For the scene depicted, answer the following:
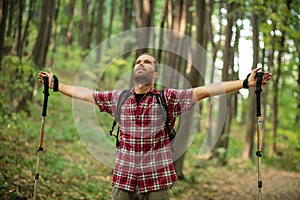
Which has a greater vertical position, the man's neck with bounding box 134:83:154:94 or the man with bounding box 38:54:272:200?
the man's neck with bounding box 134:83:154:94

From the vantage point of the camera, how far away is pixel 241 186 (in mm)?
11258

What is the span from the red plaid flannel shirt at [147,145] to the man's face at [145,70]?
180 millimetres

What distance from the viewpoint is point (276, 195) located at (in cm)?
947

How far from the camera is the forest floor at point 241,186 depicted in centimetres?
925

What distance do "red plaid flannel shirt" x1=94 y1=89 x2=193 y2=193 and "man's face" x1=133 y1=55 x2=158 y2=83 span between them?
18 centimetres

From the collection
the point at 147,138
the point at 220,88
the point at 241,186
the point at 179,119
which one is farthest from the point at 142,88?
the point at 241,186

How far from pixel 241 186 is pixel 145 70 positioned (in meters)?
8.43

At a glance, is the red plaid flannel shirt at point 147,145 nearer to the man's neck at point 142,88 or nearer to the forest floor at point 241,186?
the man's neck at point 142,88

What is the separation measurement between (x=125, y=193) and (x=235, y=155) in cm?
1535

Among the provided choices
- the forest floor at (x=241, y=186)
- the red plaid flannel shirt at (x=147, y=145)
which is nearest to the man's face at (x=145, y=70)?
the red plaid flannel shirt at (x=147, y=145)

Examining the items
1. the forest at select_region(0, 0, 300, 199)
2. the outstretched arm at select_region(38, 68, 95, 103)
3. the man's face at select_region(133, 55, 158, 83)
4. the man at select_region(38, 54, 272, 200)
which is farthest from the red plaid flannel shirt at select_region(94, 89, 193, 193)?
the forest at select_region(0, 0, 300, 199)

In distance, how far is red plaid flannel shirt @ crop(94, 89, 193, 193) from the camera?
3.73 meters

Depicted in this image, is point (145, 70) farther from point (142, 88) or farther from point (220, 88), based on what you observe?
point (220, 88)

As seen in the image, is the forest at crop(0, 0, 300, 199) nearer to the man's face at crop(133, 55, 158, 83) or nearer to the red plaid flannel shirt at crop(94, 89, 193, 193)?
the red plaid flannel shirt at crop(94, 89, 193, 193)
